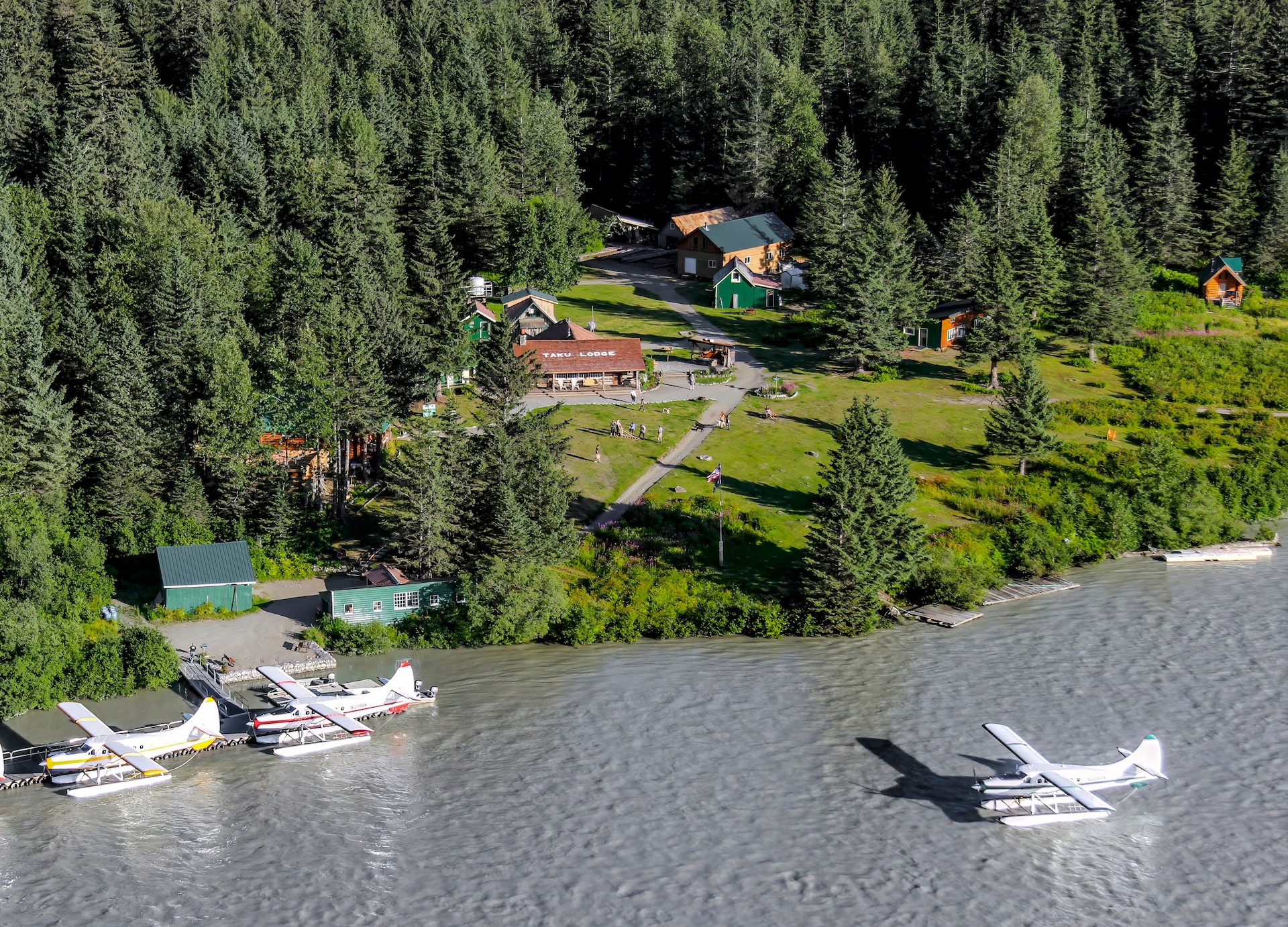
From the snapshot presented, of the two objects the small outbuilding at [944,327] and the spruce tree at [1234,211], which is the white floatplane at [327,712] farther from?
the spruce tree at [1234,211]

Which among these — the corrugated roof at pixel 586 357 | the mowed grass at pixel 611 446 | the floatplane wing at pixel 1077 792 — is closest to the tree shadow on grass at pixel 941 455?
the mowed grass at pixel 611 446

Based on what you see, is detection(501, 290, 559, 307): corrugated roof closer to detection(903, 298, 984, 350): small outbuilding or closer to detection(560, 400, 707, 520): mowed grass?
detection(560, 400, 707, 520): mowed grass

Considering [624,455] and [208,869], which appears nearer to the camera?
[208,869]

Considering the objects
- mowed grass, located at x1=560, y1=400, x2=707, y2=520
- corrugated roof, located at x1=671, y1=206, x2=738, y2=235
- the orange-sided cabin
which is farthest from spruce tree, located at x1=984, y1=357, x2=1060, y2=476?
corrugated roof, located at x1=671, y1=206, x2=738, y2=235

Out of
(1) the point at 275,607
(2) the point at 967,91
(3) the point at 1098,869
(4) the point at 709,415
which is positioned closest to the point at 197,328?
(1) the point at 275,607

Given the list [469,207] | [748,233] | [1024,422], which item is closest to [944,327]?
[1024,422]

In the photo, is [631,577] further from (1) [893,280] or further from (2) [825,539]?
(1) [893,280]
